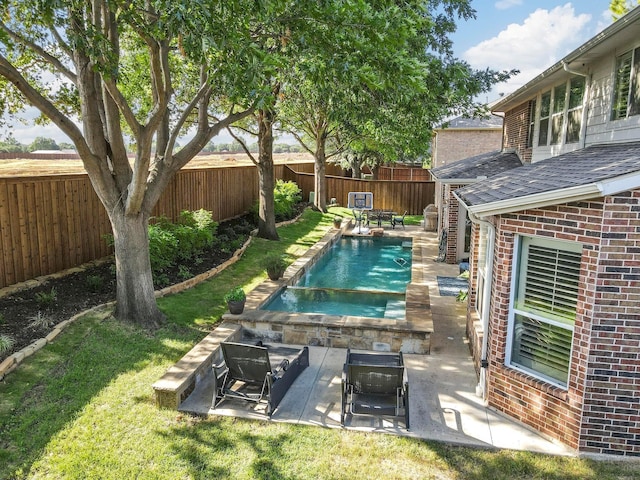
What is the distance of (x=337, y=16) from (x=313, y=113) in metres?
17.5

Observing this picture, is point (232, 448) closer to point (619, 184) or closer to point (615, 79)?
point (619, 184)

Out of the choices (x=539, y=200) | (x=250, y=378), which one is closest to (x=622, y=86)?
(x=539, y=200)

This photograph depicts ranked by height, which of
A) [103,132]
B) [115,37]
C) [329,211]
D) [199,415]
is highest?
[115,37]

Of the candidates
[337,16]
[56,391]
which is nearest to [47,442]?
[56,391]

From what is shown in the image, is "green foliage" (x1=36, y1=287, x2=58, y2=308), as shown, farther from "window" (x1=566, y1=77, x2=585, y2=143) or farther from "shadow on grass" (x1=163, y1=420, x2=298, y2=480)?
"window" (x1=566, y1=77, x2=585, y2=143)

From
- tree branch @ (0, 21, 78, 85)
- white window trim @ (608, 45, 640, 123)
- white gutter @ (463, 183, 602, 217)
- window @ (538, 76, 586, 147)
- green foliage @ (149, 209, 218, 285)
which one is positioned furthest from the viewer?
green foliage @ (149, 209, 218, 285)

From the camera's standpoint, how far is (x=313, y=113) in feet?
79.4

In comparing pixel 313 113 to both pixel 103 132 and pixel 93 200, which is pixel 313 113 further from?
pixel 103 132

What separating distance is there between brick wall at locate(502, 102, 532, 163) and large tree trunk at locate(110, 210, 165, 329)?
9695 millimetres

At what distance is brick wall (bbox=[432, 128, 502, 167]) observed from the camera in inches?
1085

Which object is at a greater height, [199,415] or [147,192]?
[147,192]

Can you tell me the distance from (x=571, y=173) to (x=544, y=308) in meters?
1.72

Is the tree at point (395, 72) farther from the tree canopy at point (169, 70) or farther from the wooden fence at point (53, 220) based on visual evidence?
the wooden fence at point (53, 220)

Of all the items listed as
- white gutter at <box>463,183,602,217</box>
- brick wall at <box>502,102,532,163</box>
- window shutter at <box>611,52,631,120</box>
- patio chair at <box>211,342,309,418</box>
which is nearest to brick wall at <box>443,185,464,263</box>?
brick wall at <box>502,102,532,163</box>
